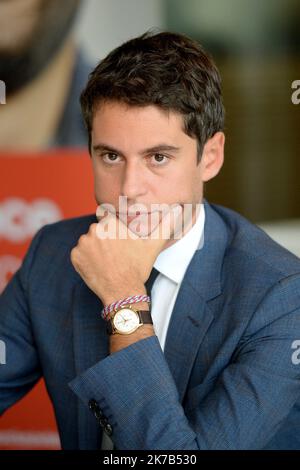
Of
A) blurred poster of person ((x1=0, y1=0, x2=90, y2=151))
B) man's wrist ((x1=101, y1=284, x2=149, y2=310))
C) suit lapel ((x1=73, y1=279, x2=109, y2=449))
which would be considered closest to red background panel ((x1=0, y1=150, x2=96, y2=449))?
blurred poster of person ((x1=0, y1=0, x2=90, y2=151))

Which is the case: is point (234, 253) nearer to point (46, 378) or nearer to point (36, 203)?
point (46, 378)

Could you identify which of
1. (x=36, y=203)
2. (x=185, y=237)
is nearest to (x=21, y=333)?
(x=185, y=237)

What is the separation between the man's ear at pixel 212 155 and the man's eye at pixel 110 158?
0.21m

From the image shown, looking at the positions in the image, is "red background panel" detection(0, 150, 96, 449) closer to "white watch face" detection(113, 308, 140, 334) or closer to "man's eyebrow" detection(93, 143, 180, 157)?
"man's eyebrow" detection(93, 143, 180, 157)

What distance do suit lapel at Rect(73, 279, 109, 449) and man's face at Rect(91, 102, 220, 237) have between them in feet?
0.98

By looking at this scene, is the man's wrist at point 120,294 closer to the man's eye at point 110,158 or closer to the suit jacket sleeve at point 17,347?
the man's eye at point 110,158

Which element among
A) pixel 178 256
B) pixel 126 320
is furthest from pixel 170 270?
pixel 126 320

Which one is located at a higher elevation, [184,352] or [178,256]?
[178,256]

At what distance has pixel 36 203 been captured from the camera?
10.6 feet

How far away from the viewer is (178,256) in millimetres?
1850

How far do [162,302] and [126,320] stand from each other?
0.30 meters

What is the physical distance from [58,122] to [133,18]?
54cm

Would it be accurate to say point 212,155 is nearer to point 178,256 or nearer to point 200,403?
point 178,256

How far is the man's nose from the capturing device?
165 centimetres
